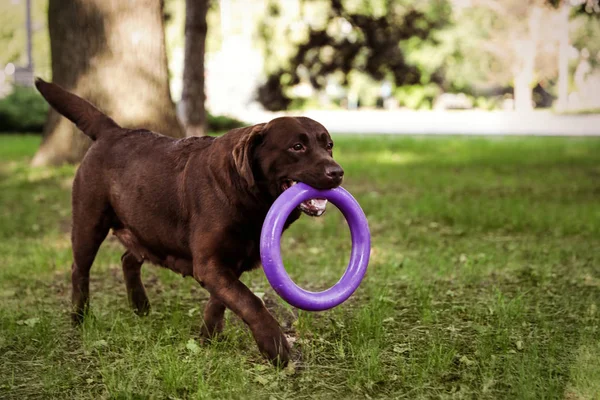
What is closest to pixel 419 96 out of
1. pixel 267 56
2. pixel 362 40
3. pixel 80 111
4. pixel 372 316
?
pixel 267 56

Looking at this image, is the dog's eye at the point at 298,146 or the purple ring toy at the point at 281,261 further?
the dog's eye at the point at 298,146

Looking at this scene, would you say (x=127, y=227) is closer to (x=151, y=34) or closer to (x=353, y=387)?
(x=353, y=387)

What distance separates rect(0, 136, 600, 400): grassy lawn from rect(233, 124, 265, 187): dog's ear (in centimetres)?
92

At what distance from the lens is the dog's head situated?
389cm

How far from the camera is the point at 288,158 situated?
3979 mm

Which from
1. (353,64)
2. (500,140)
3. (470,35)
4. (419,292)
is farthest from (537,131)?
(470,35)

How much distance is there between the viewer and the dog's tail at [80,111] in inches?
198

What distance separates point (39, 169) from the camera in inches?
465

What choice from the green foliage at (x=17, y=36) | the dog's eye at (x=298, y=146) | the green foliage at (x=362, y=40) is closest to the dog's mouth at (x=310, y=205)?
→ the dog's eye at (x=298, y=146)

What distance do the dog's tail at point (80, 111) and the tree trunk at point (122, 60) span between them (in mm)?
5103

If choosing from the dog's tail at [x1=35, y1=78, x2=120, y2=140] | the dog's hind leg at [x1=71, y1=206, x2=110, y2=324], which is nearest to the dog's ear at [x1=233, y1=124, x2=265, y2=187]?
the dog's hind leg at [x1=71, y1=206, x2=110, y2=324]

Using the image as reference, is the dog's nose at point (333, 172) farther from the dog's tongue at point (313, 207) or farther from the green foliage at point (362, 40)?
the green foliage at point (362, 40)

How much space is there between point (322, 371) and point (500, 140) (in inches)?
722

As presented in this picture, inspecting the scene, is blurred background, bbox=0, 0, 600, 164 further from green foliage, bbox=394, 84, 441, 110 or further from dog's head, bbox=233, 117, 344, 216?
dog's head, bbox=233, 117, 344, 216
